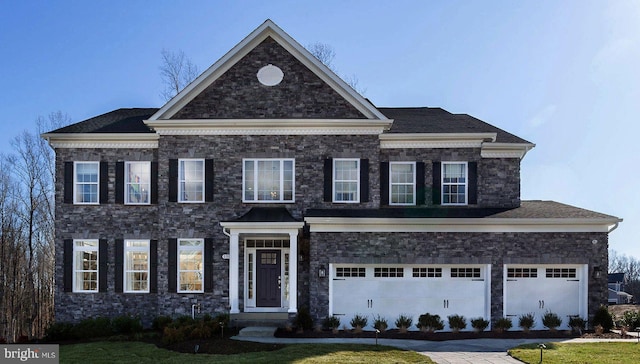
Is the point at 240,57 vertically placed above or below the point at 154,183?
above

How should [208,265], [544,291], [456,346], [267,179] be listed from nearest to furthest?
1. [456,346]
2. [544,291]
3. [208,265]
4. [267,179]

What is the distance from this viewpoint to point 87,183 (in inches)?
760

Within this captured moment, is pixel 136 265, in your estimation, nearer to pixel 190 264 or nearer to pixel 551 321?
pixel 190 264

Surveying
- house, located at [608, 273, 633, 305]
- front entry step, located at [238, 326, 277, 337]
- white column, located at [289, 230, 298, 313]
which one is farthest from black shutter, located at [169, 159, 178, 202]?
house, located at [608, 273, 633, 305]

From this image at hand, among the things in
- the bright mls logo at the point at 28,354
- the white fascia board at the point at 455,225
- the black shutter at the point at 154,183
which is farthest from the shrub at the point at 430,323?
the bright mls logo at the point at 28,354

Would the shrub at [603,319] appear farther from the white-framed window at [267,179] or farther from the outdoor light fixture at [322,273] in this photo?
the white-framed window at [267,179]

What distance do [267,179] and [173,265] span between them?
4356mm

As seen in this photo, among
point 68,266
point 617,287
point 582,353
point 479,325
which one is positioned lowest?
point 617,287

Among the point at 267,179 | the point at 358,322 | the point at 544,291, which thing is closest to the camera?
the point at 358,322

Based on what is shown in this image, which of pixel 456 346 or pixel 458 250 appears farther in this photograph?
pixel 458 250

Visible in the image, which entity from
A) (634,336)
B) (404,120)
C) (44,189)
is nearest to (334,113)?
(404,120)

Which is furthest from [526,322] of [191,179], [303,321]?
[191,179]

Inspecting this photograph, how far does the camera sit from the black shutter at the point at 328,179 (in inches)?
729

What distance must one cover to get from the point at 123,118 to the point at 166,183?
14.3 ft
